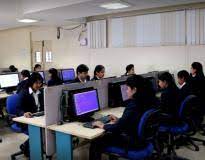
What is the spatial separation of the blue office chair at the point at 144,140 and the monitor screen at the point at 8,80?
327cm

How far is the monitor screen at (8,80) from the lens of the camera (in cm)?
520

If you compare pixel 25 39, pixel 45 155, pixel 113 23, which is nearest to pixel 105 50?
pixel 113 23

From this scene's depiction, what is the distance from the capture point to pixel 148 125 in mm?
2529

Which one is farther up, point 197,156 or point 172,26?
point 172,26

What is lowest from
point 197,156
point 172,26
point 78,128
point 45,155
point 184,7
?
point 197,156

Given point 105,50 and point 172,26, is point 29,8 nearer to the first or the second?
point 105,50

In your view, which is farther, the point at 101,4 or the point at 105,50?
the point at 105,50

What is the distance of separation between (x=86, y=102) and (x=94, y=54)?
4.18 meters

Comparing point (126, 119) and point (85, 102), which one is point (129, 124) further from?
point (85, 102)

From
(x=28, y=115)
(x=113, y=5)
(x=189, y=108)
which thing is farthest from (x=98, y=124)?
(x=113, y=5)

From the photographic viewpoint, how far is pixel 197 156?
3.67 m

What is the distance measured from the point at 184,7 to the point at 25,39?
5.63m

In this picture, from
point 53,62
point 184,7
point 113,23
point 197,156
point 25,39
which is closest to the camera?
point 197,156

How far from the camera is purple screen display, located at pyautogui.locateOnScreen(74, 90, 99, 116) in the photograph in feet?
9.61
